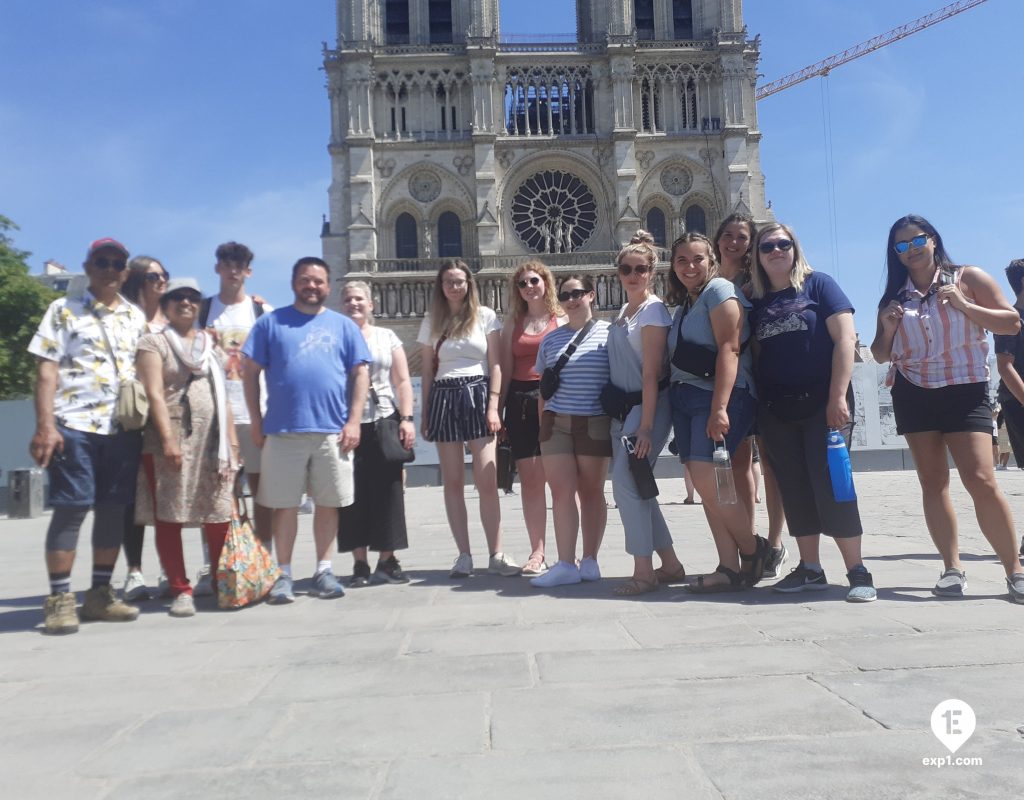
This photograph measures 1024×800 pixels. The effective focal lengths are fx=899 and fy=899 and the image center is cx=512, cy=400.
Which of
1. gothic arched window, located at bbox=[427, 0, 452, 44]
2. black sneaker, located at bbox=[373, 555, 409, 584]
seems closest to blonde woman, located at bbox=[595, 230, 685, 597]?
black sneaker, located at bbox=[373, 555, 409, 584]

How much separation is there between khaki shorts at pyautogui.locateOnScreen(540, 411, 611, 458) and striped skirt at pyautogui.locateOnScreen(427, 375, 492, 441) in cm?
51

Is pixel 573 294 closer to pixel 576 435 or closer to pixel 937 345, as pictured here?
pixel 576 435

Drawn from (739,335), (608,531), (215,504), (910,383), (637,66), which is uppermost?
(637,66)

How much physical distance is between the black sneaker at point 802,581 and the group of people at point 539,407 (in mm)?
15

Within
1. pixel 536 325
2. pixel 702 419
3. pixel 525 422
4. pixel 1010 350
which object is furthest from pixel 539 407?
pixel 1010 350

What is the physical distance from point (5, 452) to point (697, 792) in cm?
1631

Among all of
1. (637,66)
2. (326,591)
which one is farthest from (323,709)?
(637,66)

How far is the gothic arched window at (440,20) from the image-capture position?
113 ft

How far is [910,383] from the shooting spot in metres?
4.44

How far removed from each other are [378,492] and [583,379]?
4.58 ft

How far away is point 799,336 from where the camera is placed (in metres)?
4.45

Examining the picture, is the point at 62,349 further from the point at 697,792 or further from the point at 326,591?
the point at 697,792

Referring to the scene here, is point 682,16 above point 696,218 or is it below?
above
